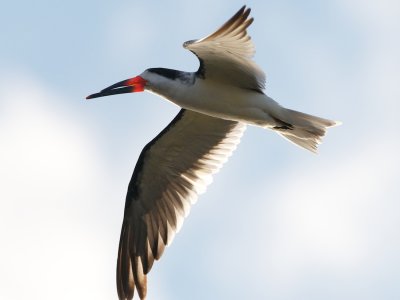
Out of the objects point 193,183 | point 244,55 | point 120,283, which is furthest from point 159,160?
point 244,55

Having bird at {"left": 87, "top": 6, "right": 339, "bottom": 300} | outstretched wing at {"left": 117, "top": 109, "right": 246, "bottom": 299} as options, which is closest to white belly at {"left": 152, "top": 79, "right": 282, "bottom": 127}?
bird at {"left": 87, "top": 6, "right": 339, "bottom": 300}

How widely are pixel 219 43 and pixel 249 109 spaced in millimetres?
1303

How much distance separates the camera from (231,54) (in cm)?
1045

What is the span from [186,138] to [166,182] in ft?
2.36

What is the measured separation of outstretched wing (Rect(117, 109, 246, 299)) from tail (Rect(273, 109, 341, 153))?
1.08 metres

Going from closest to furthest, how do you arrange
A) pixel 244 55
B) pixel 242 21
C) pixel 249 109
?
pixel 242 21
pixel 244 55
pixel 249 109

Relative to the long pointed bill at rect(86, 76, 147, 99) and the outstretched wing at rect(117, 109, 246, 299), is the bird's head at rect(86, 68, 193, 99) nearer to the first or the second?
the long pointed bill at rect(86, 76, 147, 99)

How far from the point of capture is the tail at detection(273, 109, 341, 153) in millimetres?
11344

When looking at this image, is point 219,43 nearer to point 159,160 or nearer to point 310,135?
point 310,135

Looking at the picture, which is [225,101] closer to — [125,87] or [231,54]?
[231,54]

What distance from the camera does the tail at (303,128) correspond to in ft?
37.2

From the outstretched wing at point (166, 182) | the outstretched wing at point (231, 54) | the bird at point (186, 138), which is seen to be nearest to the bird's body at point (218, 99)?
the bird at point (186, 138)

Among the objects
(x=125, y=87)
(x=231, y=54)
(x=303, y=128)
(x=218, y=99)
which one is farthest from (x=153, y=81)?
(x=303, y=128)

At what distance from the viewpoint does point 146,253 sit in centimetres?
1256
